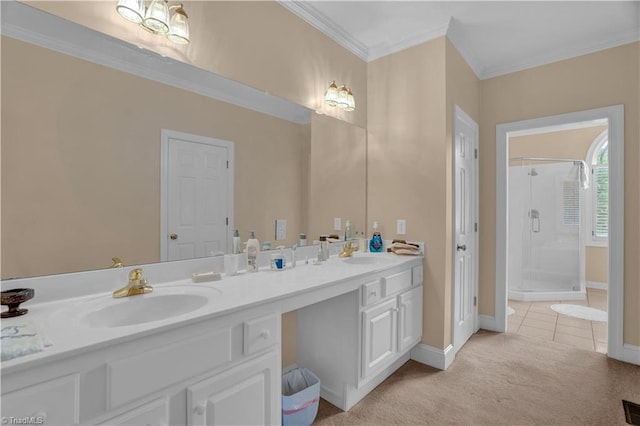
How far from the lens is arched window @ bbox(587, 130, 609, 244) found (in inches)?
177

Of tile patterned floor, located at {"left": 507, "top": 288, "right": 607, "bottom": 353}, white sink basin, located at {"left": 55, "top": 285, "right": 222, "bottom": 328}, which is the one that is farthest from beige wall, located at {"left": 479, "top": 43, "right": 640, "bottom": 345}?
white sink basin, located at {"left": 55, "top": 285, "right": 222, "bottom": 328}

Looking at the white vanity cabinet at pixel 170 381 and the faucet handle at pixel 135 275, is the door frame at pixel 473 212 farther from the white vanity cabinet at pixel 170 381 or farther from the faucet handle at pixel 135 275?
the faucet handle at pixel 135 275

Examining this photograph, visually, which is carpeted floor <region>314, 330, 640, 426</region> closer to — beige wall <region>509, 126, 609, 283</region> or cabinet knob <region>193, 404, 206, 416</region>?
cabinet knob <region>193, 404, 206, 416</region>

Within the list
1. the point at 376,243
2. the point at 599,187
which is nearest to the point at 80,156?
the point at 376,243

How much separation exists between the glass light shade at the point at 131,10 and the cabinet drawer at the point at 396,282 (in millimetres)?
1878

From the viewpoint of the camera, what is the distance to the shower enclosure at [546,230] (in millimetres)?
4211

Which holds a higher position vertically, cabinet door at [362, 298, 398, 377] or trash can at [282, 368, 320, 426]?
cabinet door at [362, 298, 398, 377]

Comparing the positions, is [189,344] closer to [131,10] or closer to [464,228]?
[131,10]

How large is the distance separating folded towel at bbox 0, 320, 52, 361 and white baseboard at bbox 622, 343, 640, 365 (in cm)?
359

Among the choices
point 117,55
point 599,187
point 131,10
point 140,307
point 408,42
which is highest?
point 408,42

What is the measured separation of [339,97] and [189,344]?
80.1 inches

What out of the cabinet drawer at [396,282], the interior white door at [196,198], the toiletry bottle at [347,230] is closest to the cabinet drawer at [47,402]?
the interior white door at [196,198]

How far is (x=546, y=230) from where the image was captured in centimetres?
436

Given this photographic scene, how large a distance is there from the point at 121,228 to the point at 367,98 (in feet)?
7.37
